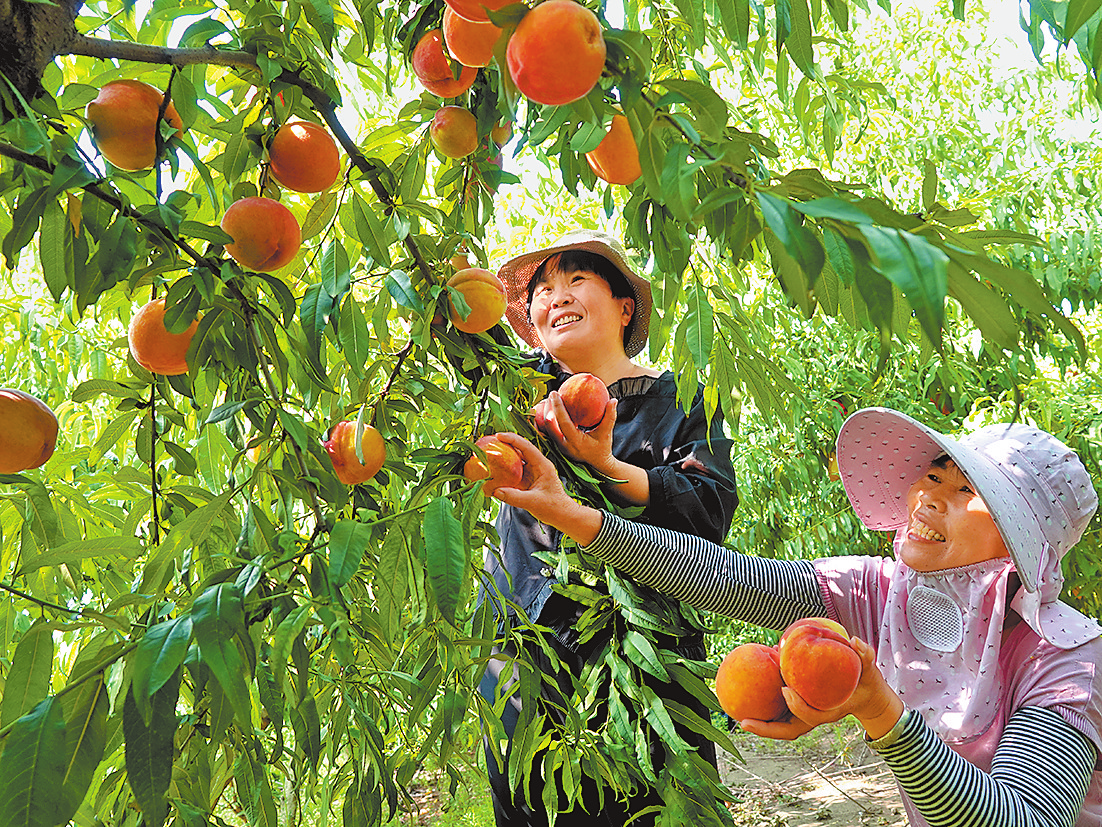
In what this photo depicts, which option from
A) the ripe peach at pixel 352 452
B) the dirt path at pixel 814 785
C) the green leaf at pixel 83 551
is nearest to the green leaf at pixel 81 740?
the green leaf at pixel 83 551

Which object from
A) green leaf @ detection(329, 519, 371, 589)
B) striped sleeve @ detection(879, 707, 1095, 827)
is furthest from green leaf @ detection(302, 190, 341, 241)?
striped sleeve @ detection(879, 707, 1095, 827)

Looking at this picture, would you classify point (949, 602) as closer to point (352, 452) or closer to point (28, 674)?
point (352, 452)

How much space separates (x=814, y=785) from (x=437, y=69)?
3.72 m

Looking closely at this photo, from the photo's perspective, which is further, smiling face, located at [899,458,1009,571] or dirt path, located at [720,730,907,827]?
dirt path, located at [720,730,907,827]

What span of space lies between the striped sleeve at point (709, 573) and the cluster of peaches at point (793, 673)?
0.22 metres

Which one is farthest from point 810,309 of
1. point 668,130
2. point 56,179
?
point 56,179

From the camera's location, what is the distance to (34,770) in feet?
1.49

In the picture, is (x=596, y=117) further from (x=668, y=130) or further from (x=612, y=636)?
(x=612, y=636)

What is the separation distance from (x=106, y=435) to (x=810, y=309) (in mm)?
827

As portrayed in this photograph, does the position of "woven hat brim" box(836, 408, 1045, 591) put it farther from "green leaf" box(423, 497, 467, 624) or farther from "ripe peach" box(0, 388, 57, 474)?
"ripe peach" box(0, 388, 57, 474)

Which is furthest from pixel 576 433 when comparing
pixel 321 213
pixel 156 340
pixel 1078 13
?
pixel 1078 13

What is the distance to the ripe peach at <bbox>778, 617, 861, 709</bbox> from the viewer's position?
878 mm

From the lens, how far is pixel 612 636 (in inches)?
46.5

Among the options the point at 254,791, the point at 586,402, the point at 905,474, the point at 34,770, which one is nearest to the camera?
the point at 34,770
